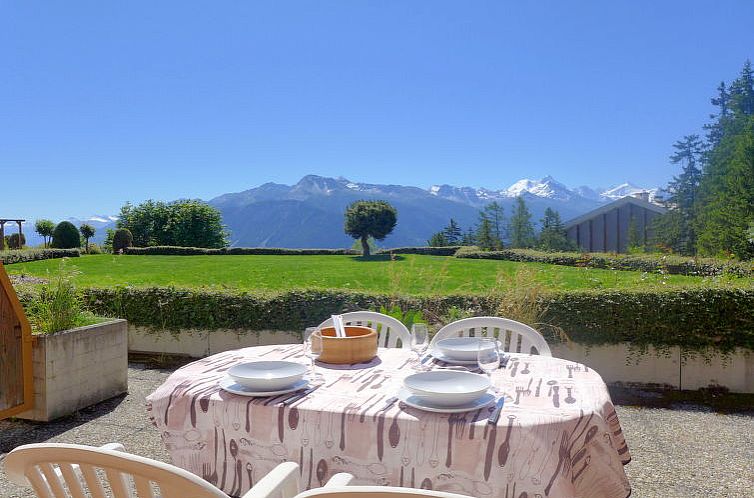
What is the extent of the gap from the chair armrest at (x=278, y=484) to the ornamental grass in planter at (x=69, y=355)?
316cm

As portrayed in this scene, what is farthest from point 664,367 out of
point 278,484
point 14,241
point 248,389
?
point 14,241

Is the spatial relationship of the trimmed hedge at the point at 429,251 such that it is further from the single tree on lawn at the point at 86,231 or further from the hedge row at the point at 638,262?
the single tree on lawn at the point at 86,231

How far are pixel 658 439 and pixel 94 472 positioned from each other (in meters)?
3.47

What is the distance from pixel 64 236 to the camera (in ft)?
86.0

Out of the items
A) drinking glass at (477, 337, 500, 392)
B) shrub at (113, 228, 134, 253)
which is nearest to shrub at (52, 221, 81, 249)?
shrub at (113, 228, 134, 253)

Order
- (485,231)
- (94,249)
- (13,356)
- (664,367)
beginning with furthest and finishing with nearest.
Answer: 1. (485,231)
2. (94,249)
3. (664,367)
4. (13,356)

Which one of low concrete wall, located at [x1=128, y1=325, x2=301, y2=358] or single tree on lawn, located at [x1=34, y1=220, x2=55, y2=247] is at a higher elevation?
single tree on lawn, located at [x1=34, y1=220, x2=55, y2=247]

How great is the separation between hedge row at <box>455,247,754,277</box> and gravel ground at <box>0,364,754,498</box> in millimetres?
5392

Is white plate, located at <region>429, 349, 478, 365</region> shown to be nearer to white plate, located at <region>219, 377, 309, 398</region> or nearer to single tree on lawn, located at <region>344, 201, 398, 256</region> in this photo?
white plate, located at <region>219, 377, 309, 398</region>

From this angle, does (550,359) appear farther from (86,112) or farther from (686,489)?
(86,112)

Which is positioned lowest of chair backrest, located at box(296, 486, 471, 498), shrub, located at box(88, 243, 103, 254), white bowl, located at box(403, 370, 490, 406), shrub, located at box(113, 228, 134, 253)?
white bowl, located at box(403, 370, 490, 406)

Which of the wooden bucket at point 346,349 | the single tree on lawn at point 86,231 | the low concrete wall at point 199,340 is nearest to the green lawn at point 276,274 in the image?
the low concrete wall at point 199,340

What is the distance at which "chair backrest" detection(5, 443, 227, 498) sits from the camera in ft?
3.56

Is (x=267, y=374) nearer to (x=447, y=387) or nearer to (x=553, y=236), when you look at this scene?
(x=447, y=387)
